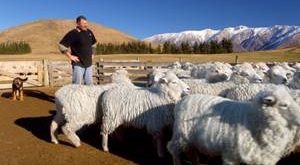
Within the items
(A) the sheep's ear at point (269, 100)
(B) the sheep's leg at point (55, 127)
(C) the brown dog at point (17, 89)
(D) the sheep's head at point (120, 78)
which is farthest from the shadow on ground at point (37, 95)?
(A) the sheep's ear at point (269, 100)

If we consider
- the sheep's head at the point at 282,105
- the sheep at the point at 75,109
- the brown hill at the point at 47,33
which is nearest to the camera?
the sheep's head at the point at 282,105

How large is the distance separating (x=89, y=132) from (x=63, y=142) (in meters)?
0.89

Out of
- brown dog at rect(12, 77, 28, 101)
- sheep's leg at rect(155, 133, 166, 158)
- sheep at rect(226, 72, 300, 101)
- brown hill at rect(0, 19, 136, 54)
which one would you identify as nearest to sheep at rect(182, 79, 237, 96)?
sheep at rect(226, 72, 300, 101)

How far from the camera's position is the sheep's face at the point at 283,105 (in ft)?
14.6

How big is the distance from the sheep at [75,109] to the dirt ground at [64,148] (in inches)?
12.6

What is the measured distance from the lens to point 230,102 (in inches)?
207

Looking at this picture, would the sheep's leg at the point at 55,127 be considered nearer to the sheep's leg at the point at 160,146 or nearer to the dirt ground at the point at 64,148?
the dirt ground at the point at 64,148

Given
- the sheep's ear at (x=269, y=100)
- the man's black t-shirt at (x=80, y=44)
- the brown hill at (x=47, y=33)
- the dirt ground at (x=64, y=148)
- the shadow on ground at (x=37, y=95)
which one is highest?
the brown hill at (x=47, y=33)

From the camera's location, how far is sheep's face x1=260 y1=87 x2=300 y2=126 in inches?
175

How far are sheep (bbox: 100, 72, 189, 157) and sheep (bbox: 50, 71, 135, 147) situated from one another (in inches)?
12.4

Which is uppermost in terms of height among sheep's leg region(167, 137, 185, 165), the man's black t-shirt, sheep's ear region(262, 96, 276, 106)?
the man's black t-shirt

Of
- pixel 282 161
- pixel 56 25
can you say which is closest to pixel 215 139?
pixel 282 161

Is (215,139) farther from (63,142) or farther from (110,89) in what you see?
(63,142)

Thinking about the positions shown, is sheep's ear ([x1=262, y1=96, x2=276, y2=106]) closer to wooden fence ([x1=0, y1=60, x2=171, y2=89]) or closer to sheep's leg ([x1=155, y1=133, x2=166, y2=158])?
sheep's leg ([x1=155, y1=133, x2=166, y2=158])
